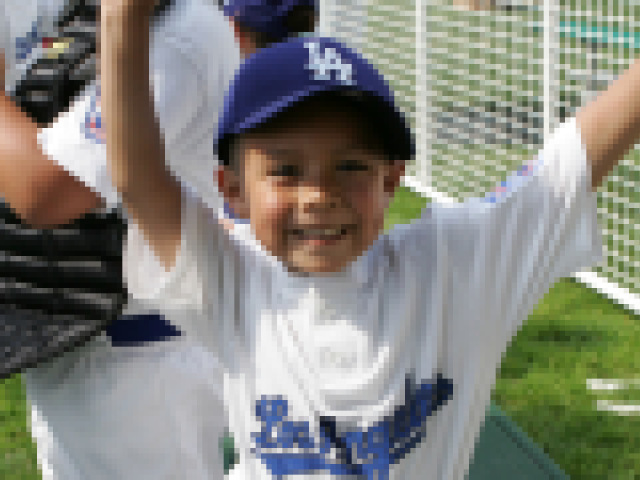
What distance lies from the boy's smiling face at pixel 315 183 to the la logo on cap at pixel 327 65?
0.05m

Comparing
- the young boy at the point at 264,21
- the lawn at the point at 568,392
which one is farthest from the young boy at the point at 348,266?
the lawn at the point at 568,392

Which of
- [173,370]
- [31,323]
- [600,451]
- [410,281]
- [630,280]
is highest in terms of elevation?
[410,281]

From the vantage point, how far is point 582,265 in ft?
5.55

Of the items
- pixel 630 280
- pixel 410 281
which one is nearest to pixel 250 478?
pixel 410 281

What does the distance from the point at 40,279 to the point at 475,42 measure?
6743 millimetres

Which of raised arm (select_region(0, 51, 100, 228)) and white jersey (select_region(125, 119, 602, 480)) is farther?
raised arm (select_region(0, 51, 100, 228))

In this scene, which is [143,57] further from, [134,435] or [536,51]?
[536,51]

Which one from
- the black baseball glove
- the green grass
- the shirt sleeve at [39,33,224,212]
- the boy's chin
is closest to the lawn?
the green grass

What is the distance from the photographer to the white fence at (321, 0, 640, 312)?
5516 millimetres

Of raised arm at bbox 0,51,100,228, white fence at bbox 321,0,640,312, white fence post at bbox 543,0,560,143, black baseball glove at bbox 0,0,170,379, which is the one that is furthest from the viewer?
white fence post at bbox 543,0,560,143

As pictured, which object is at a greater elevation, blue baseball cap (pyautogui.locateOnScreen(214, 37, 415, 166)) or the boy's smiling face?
blue baseball cap (pyautogui.locateOnScreen(214, 37, 415, 166))

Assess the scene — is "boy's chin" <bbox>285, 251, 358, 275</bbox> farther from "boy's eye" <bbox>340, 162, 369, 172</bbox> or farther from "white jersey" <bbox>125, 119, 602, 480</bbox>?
"boy's eye" <bbox>340, 162, 369, 172</bbox>

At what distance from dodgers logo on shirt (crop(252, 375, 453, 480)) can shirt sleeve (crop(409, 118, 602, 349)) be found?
199mm

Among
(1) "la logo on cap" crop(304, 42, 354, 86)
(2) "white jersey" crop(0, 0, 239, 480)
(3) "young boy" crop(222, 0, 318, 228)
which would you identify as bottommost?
(2) "white jersey" crop(0, 0, 239, 480)
